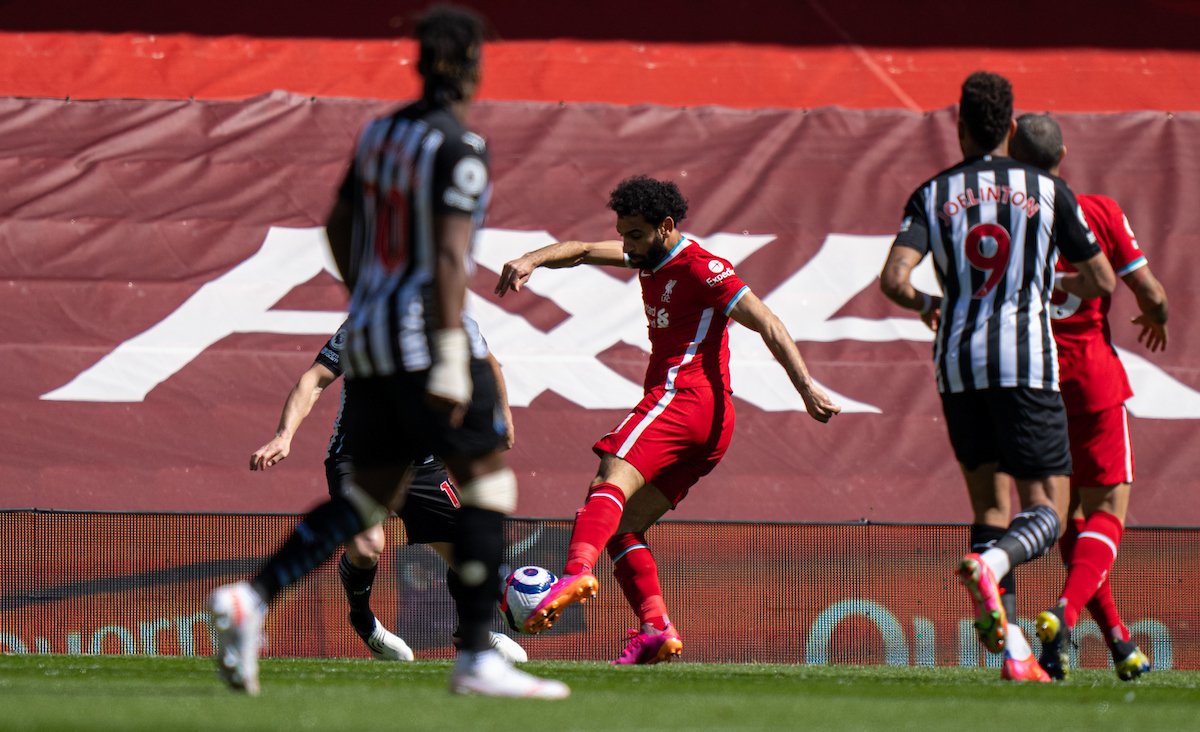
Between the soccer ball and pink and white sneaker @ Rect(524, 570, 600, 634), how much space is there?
0.04 meters

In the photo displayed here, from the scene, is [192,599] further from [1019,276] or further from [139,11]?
[139,11]

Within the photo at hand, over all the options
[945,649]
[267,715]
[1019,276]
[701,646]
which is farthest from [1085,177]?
[267,715]

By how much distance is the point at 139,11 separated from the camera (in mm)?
11406

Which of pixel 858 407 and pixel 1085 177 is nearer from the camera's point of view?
pixel 858 407

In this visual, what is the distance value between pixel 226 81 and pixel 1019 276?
8386 mm

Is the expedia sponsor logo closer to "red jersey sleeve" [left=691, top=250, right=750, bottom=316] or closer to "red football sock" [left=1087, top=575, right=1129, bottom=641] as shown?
"red jersey sleeve" [left=691, top=250, right=750, bottom=316]

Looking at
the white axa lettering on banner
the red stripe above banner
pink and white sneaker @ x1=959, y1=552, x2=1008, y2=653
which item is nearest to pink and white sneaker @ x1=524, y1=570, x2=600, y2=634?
pink and white sneaker @ x1=959, y1=552, x2=1008, y2=653

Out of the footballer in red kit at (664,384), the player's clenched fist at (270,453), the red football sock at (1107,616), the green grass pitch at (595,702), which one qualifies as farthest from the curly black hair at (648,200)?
the red football sock at (1107,616)

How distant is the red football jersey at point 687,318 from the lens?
193 inches

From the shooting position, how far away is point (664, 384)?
4914 mm

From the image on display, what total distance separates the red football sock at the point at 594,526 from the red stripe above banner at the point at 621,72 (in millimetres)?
6748

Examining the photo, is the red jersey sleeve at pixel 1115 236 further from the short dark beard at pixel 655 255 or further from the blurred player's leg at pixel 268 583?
the blurred player's leg at pixel 268 583

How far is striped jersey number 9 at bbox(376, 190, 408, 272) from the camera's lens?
3084 millimetres

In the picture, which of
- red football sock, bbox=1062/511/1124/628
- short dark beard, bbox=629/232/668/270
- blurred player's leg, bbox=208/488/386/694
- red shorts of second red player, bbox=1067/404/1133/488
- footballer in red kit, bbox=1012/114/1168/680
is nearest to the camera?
blurred player's leg, bbox=208/488/386/694
